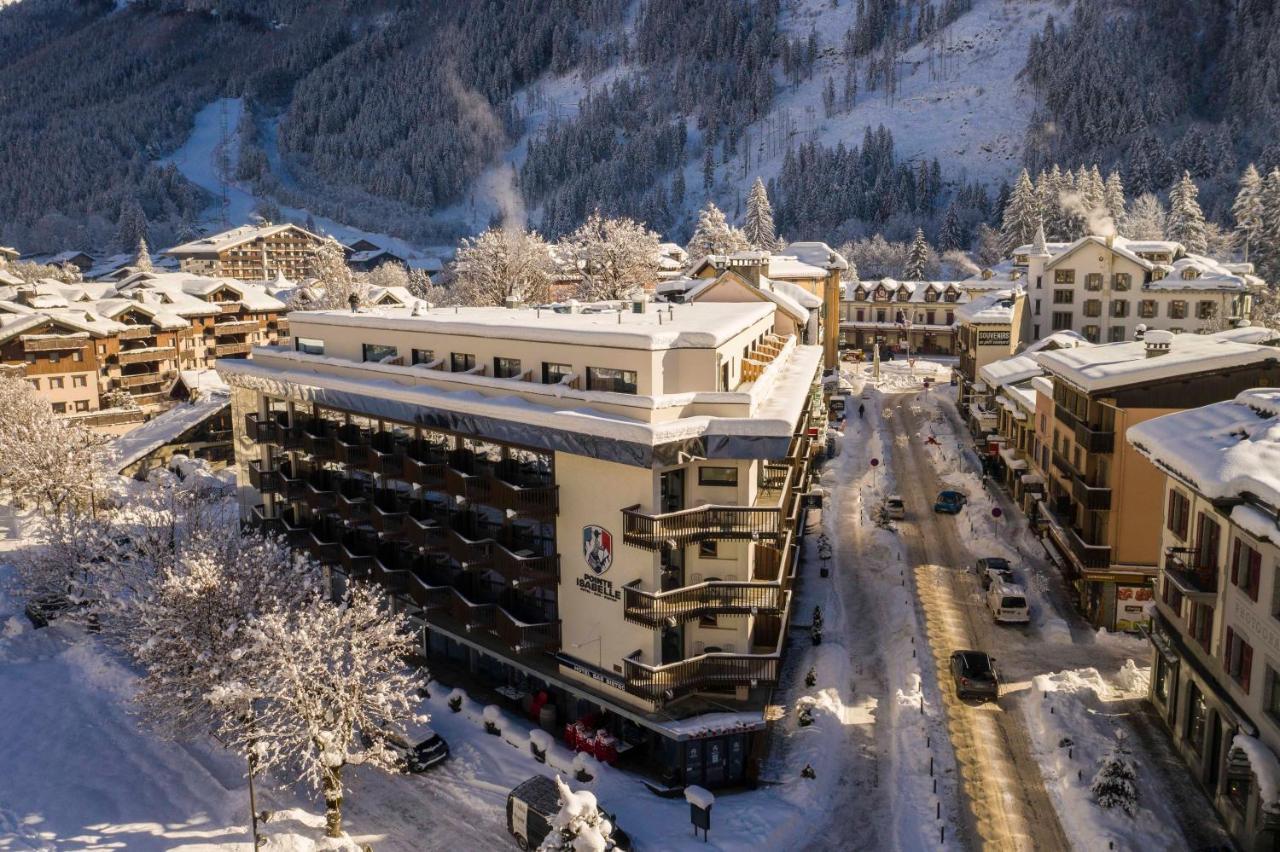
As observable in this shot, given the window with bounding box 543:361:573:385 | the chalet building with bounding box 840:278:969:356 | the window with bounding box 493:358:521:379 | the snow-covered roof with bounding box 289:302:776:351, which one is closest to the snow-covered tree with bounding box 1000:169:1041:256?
the chalet building with bounding box 840:278:969:356

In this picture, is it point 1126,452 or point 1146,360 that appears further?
point 1146,360

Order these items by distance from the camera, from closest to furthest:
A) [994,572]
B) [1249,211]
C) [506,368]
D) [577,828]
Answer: [577,828], [506,368], [994,572], [1249,211]

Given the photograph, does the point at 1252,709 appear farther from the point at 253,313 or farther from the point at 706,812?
the point at 253,313

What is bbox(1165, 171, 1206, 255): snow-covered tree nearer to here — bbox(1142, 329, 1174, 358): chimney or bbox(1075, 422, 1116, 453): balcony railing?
bbox(1142, 329, 1174, 358): chimney

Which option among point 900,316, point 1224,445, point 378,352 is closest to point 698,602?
point 1224,445

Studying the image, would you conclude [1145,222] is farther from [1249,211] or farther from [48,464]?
[48,464]

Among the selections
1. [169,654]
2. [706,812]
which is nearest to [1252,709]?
[706,812]

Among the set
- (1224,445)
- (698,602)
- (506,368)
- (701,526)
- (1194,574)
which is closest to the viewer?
(1224,445)
